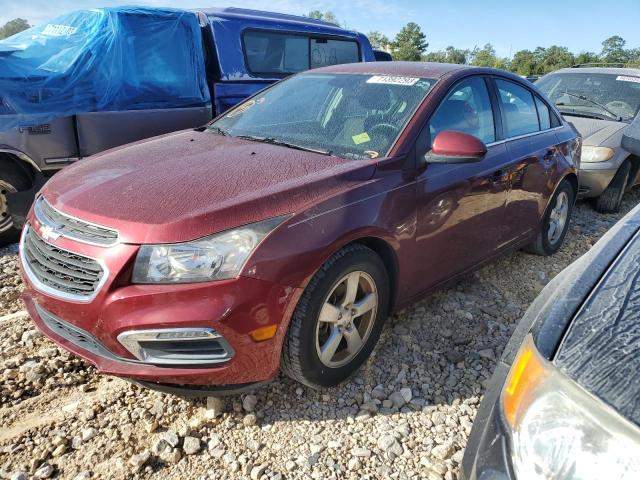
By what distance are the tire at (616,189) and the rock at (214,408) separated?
5184 millimetres

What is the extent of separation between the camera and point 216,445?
7.06ft

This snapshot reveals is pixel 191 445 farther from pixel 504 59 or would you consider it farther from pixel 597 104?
pixel 504 59

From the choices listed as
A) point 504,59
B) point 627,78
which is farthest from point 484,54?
point 627,78

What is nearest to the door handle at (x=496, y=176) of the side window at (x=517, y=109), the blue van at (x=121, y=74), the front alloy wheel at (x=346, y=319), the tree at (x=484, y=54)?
the side window at (x=517, y=109)

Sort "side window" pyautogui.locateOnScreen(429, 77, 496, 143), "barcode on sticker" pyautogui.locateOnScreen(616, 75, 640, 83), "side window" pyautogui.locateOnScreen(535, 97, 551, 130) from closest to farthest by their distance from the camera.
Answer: "side window" pyautogui.locateOnScreen(429, 77, 496, 143) < "side window" pyautogui.locateOnScreen(535, 97, 551, 130) < "barcode on sticker" pyautogui.locateOnScreen(616, 75, 640, 83)

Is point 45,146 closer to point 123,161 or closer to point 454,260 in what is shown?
point 123,161

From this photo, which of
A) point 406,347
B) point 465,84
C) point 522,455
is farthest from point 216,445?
point 465,84

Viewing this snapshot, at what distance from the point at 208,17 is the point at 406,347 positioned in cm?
437

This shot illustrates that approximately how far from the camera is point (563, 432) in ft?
3.47

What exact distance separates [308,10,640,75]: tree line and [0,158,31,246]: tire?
44.1 meters

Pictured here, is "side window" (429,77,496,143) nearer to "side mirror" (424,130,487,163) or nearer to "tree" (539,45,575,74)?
"side mirror" (424,130,487,163)

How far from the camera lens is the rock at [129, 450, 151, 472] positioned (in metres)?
2.01

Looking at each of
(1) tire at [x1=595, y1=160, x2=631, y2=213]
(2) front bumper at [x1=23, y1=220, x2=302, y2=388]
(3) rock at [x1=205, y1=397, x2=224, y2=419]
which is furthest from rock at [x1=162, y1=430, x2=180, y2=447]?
(1) tire at [x1=595, y1=160, x2=631, y2=213]

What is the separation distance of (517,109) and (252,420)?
9.29 feet
